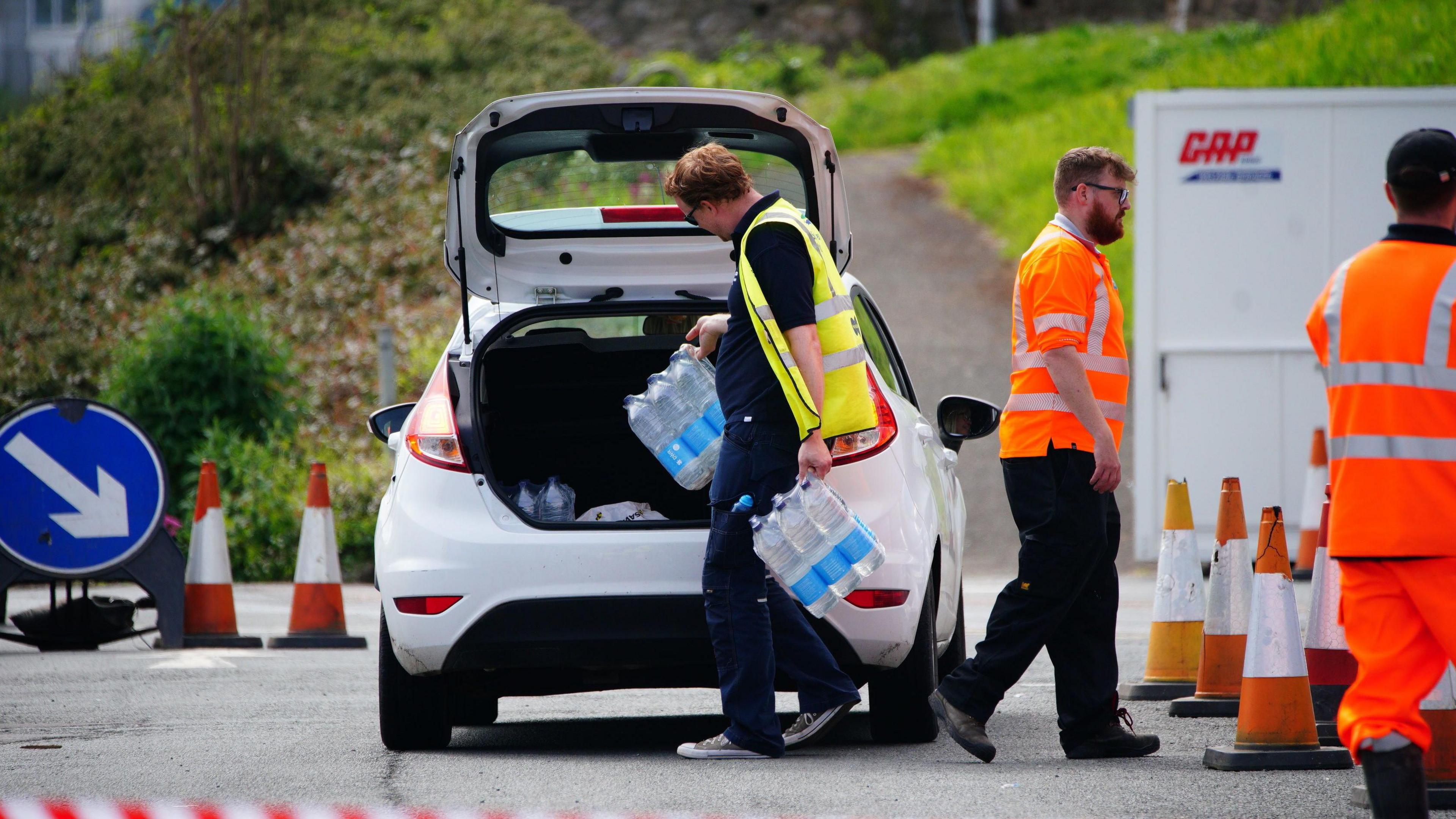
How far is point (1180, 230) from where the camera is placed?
11.0 metres

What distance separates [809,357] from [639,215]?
4.21 feet

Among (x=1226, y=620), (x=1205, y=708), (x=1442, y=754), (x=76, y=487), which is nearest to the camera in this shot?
(x=1442, y=754)

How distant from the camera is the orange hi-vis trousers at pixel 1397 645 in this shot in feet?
12.1

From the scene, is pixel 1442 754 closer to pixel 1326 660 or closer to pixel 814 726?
pixel 1326 660

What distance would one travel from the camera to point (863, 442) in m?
5.19

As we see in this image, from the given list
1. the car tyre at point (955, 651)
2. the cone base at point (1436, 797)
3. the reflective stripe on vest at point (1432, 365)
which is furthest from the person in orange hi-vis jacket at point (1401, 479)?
the car tyre at point (955, 651)

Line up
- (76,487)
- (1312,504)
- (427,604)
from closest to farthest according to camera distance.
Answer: (427,604), (76,487), (1312,504)

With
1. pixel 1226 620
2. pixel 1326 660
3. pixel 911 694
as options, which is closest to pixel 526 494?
pixel 911 694

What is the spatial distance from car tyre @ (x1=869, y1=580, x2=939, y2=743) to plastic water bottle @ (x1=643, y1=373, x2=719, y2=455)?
801 mm

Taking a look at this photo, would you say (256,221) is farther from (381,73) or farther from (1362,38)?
(1362,38)

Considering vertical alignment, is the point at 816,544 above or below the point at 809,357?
below

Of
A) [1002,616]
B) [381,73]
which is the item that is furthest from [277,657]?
[381,73]

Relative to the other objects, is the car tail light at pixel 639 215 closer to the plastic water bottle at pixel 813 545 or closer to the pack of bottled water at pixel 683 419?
the pack of bottled water at pixel 683 419

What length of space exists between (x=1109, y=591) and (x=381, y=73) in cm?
1977
